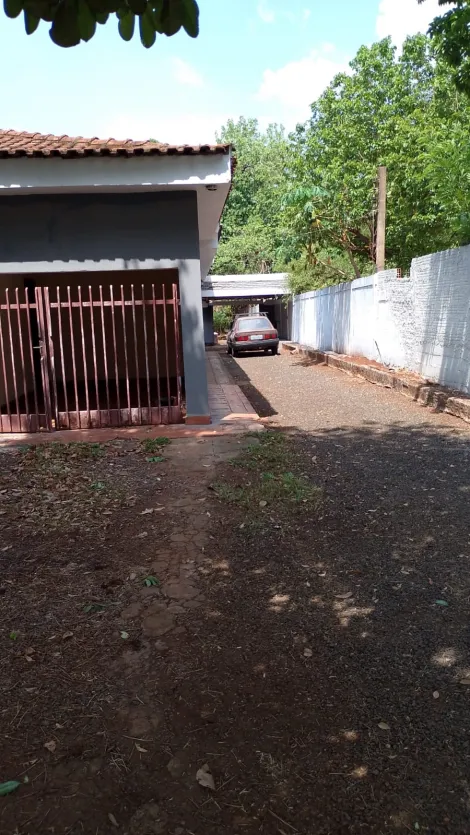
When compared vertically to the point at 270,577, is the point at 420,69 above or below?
above

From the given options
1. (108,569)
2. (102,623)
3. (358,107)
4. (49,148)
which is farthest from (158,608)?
(358,107)

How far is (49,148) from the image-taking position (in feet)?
21.7

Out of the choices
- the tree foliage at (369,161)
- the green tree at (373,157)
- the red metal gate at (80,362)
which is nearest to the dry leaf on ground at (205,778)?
the red metal gate at (80,362)

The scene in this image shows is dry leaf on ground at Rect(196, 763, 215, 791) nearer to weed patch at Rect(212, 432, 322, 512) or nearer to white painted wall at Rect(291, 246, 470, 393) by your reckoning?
weed patch at Rect(212, 432, 322, 512)

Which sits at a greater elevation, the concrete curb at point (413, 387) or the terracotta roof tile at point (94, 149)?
the terracotta roof tile at point (94, 149)

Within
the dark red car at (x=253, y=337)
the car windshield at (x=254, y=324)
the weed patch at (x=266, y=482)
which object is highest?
the car windshield at (x=254, y=324)

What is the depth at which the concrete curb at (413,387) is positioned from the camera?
7.98 m

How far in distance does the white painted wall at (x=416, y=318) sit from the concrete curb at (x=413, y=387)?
230mm

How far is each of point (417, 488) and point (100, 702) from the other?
3436 millimetres

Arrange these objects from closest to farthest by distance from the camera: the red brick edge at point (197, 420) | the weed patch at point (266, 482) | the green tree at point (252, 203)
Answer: the weed patch at point (266, 482) < the red brick edge at point (197, 420) < the green tree at point (252, 203)

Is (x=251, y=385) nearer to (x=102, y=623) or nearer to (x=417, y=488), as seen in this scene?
(x=417, y=488)

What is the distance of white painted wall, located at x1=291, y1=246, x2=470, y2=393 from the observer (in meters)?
8.61

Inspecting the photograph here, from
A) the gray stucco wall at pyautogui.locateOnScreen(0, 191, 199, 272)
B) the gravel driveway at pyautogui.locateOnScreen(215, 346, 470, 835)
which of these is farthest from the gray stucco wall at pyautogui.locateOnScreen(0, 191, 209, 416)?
the gravel driveway at pyautogui.locateOnScreen(215, 346, 470, 835)

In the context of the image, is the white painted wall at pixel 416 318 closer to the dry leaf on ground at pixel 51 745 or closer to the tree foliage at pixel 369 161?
the tree foliage at pixel 369 161
